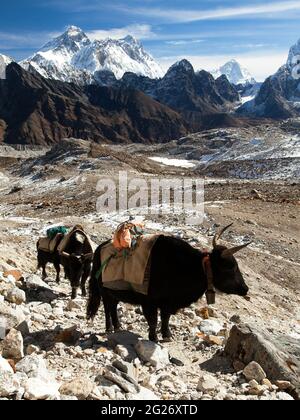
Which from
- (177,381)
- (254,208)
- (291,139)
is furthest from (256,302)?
(291,139)

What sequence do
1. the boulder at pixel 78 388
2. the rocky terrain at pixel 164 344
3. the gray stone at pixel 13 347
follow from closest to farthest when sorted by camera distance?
the boulder at pixel 78 388, the rocky terrain at pixel 164 344, the gray stone at pixel 13 347

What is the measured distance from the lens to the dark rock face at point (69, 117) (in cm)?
15043

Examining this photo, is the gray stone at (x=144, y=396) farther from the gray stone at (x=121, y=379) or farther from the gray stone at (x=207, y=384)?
the gray stone at (x=207, y=384)

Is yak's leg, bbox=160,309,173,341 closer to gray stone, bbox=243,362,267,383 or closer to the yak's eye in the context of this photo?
the yak's eye

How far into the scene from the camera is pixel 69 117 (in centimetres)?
15950

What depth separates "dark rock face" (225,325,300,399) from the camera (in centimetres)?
535

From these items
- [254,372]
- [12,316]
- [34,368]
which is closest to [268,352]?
[254,372]

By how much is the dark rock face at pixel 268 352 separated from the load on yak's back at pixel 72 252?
3.95 meters

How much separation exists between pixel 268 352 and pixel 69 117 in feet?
524

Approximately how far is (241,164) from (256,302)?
4390 cm

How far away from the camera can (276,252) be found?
15812mm

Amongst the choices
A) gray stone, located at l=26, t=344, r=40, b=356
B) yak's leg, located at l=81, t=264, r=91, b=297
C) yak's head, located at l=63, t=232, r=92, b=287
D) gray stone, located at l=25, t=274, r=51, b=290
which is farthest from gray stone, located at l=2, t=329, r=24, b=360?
yak's leg, located at l=81, t=264, r=91, b=297

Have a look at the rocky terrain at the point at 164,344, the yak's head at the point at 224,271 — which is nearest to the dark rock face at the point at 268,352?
the rocky terrain at the point at 164,344

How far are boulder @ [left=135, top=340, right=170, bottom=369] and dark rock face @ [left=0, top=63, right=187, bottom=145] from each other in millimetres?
140554
